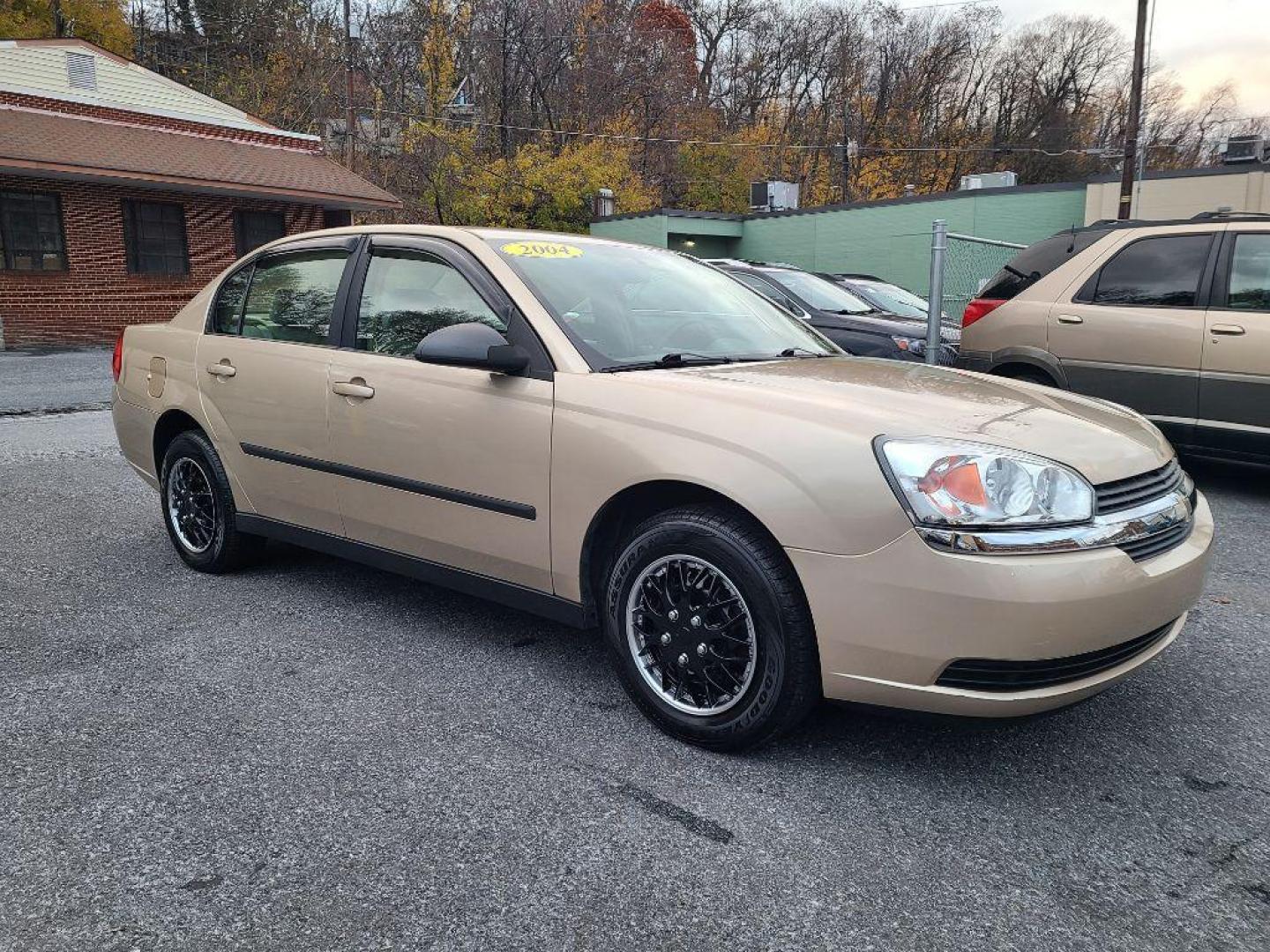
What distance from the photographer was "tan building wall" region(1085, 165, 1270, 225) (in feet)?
70.2

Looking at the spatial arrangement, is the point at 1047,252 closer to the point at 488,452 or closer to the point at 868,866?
the point at 488,452

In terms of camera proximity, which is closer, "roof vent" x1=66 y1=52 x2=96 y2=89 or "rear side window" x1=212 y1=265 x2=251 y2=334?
"rear side window" x1=212 y1=265 x2=251 y2=334

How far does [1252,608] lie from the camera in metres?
4.11

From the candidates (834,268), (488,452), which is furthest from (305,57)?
(488,452)

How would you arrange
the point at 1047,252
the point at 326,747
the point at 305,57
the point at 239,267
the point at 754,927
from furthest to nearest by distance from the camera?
the point at 305,57
the point at 1047,252
the point at 239,267
the point at 326,747
the point at 754,927

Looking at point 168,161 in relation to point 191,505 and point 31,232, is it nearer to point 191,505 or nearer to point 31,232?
point 31,232

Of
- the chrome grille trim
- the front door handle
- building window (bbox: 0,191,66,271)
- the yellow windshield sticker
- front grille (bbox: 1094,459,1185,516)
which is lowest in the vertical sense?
the chrome grille trim

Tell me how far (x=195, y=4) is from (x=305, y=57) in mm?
5620

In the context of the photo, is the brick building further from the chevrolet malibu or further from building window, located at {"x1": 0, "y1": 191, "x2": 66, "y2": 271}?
the chevrolet malibu

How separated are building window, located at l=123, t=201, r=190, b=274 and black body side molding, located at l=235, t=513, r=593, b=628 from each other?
59.7ft

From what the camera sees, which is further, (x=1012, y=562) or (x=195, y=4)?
(x=195, y=4)

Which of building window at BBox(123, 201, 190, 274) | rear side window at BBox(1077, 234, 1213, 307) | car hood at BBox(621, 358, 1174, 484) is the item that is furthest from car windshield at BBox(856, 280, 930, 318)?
building window at BBox(123, 201, 190, 274)

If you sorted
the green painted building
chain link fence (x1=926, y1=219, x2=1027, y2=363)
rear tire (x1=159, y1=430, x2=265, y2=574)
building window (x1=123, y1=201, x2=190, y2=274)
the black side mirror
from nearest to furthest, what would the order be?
the black side mirror, rear tire (x1=159, y1=430, x2=265, y2=574), chain link fence (x1=926, y1=219, x2=1027, y2=363), building window (x1=123, y1=201, x2=190, y2=274), the green painted building

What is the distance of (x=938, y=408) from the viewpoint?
2.77 m
